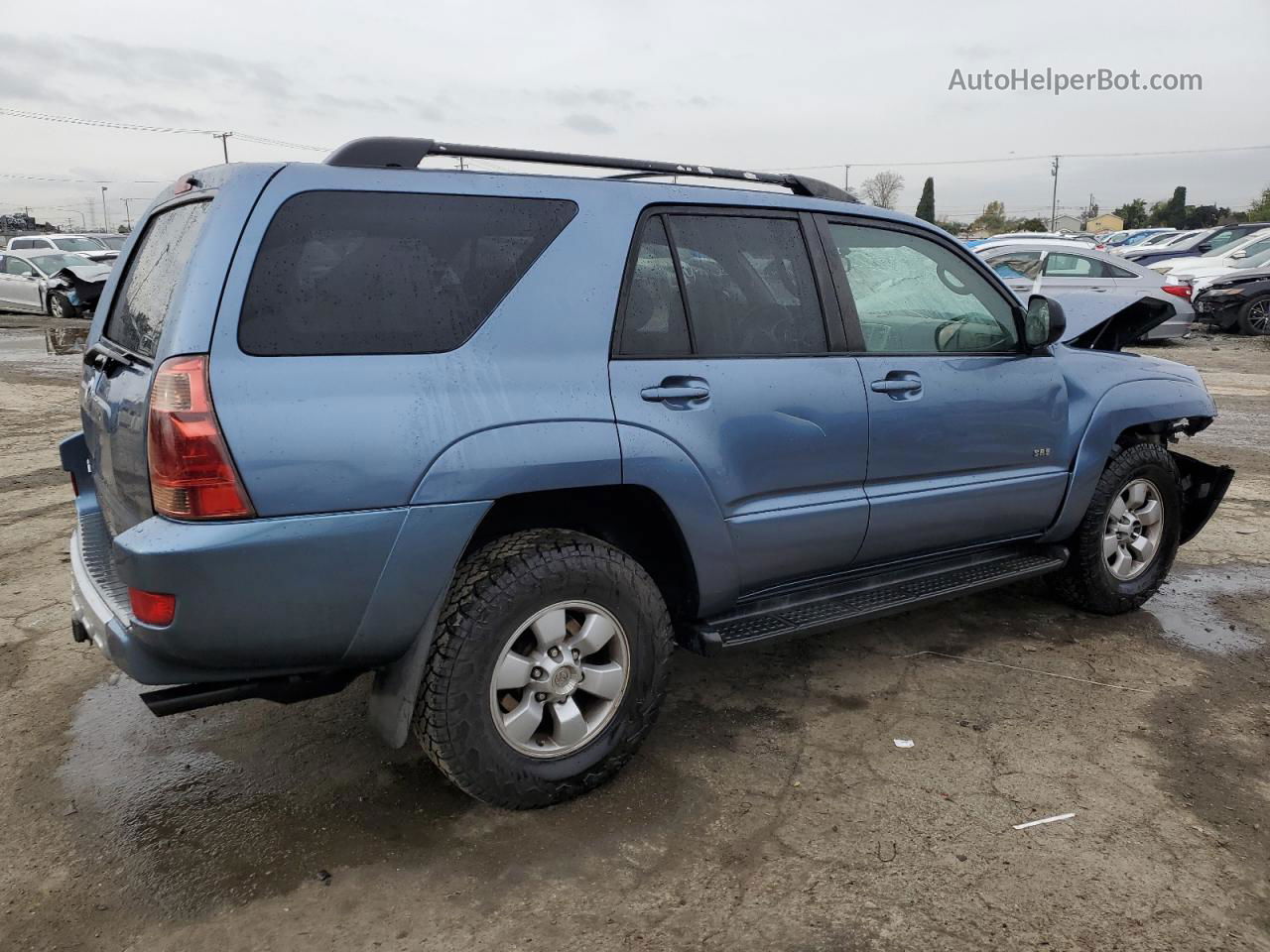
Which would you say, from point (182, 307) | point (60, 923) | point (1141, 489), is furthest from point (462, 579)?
point (1141, 489)

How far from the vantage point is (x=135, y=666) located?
2.50 metres

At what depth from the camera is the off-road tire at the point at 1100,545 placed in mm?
4336

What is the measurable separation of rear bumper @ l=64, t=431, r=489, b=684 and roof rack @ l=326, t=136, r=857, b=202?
102 centimetres

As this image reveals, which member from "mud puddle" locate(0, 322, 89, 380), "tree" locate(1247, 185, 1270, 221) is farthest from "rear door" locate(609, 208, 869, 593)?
"tree" locate(1247, 185, 1270, 221)

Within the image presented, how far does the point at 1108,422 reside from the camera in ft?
14.0

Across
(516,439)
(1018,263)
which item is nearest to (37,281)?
(1018,263)

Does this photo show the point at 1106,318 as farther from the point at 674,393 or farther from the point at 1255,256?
the point at 1255,256

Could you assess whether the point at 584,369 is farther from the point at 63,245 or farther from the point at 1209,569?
the point at 63,245

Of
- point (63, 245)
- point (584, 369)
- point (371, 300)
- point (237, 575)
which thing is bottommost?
point (237, 575)

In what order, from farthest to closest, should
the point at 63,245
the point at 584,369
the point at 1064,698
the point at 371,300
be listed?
the point at 63,245 → the point at 1064,698 → the point at 584,369 → the point at 371,300

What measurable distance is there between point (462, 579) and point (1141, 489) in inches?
130

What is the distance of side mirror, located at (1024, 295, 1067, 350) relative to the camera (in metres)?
3.99

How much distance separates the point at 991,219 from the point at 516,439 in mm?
103590

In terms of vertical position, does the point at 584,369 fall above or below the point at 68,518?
above
